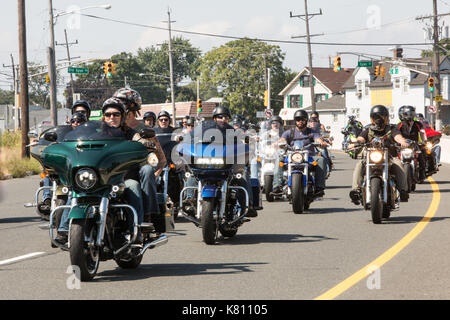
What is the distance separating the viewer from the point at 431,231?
12156 mm

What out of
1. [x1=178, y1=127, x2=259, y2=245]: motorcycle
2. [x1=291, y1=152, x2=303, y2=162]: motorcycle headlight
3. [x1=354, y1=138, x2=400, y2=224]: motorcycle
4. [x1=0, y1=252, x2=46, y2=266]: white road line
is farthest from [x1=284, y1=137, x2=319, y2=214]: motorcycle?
[x1=0, y1=252, x2=46, y2=266]: white road line

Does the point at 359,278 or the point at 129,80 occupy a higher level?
the point at 129,80

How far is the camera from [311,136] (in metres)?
15.8

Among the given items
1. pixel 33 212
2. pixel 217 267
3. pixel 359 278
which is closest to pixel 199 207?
pixel 217 267

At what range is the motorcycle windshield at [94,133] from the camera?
8.18 metres

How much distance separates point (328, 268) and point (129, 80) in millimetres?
142101

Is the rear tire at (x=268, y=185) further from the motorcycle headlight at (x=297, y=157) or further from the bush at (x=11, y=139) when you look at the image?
the bush at (x=11, y=139)

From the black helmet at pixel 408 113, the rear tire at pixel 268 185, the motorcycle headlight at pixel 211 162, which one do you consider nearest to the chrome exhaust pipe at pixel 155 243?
the motorcycle headlight at pixel 211 162

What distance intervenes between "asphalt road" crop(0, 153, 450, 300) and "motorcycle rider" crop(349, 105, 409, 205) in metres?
0.52

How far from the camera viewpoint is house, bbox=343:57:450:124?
287 ft

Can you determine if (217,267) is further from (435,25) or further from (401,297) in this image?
(435,25)

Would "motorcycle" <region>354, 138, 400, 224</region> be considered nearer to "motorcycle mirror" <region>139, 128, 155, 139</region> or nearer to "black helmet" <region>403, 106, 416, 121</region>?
"motorcycle mirror" <region>139, 128, 155, 139</region>

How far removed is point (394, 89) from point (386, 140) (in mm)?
80070

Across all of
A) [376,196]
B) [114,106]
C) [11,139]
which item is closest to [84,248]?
[114,106]
